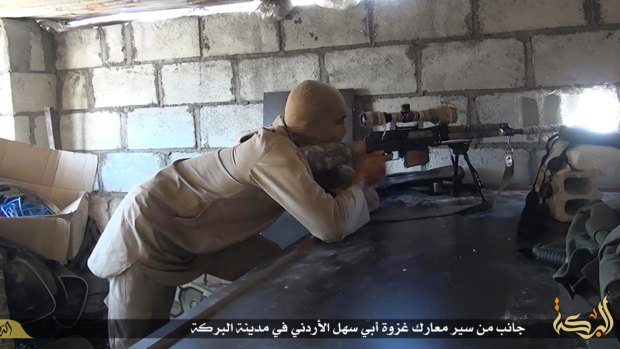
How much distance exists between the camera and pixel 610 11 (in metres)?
2.20

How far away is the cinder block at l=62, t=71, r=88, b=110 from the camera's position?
314 cm

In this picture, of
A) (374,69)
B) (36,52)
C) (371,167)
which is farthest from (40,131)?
(371,167)

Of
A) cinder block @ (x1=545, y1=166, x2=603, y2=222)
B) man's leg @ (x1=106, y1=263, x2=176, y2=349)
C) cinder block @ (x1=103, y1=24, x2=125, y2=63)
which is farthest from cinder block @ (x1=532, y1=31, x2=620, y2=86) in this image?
cinder block @ (x1=103, y1=24, x2=125, y2=63)

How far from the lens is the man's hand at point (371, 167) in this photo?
73.5 inches

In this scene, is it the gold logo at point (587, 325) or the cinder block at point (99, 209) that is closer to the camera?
the gold logo at point (587, 325)

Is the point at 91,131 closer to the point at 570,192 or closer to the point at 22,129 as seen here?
the point at 22,129

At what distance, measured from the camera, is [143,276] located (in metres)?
1.85

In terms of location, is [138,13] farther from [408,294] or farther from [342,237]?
[408,294]

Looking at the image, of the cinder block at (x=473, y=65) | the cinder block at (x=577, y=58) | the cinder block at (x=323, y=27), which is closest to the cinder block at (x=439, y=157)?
the cinder block at (x=473, y=65)

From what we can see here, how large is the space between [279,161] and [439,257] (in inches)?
22.1

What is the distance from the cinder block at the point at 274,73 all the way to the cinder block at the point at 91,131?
856mm

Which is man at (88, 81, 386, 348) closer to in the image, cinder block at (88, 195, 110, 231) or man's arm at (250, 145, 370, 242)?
man's arm at (250, 145, 370, 242)

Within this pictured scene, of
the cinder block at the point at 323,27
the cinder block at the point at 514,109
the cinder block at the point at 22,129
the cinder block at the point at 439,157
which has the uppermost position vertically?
the cinder block at the point at 323,27

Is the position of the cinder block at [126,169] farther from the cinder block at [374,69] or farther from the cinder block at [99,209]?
the cinder block at [374,69]
